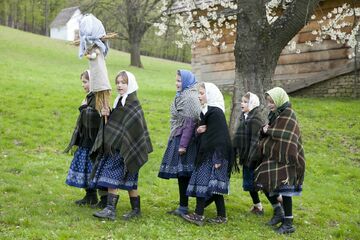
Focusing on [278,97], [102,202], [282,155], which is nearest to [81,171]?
[102,202]

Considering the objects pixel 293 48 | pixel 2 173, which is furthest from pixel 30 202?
pixel 293 48

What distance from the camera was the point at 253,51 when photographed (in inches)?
389

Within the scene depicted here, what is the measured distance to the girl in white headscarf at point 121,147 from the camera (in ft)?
20.8

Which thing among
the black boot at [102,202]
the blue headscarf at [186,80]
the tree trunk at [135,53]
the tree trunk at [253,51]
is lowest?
the black boot at [102,202]

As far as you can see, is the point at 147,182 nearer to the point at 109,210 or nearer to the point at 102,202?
the point at 102,202

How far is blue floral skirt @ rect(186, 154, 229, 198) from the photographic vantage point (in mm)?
6602

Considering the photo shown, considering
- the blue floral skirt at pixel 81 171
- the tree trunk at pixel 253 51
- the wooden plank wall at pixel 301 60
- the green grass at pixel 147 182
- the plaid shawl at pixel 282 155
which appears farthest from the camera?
the wooden plank wall at pixel 301 60

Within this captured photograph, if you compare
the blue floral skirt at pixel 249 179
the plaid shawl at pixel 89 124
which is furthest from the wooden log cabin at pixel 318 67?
the plaid shawl at pixel 89 124

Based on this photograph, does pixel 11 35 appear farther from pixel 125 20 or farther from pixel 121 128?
pixel 121 128

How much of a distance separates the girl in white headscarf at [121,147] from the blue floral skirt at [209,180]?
2.49 ft

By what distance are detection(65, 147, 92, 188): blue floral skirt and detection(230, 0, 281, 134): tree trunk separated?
4.15 m

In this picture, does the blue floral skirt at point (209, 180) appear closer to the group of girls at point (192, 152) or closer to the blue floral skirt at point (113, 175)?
the group of girls at point (192, 152)

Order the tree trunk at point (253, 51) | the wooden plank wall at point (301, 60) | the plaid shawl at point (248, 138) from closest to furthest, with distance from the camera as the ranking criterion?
1. the plaid shawl at point (248, 138)
2. the tree trunk at point (253, 51)
3. the wooden plank wall at point (301, 60)

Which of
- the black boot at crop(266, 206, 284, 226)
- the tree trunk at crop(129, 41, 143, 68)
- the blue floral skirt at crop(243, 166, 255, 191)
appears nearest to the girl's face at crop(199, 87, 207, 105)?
the blue floral skirt at crop(243, 166, 255, 191)
